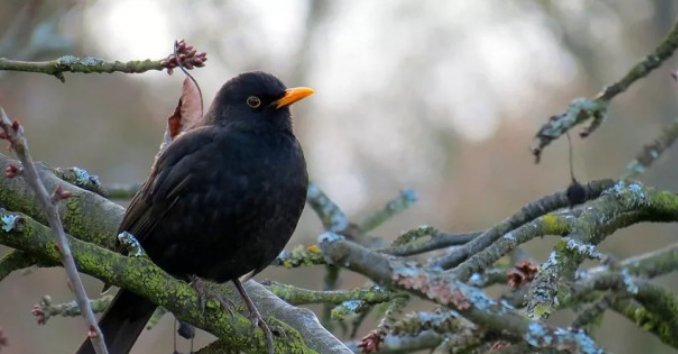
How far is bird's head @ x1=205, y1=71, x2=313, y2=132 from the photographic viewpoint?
5016 mm

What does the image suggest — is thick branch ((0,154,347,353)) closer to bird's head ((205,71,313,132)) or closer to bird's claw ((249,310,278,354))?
bird's claw ((249,310,278,354))

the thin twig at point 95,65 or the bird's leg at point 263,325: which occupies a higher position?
the thin twig at point 95,65

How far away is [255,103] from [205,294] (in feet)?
4.86

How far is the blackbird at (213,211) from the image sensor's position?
4.40 meters

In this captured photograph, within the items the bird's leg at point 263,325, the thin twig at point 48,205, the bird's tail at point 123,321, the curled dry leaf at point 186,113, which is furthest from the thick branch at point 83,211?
the thin twig at point 48,205

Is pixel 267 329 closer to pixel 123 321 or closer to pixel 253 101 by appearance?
pixel 123 321

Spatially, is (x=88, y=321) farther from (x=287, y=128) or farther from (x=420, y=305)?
(x=420, y=305)

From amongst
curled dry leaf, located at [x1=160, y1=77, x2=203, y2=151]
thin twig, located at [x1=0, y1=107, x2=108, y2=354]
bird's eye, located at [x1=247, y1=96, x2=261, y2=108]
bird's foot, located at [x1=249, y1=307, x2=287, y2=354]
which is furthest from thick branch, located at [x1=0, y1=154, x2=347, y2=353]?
thin twig, located at [x1=0, y1=107, x2=108, y2=354]

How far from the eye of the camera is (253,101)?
515 centimetres

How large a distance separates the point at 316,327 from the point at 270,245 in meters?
0.61

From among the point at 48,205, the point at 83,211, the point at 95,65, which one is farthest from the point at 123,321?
the point at 48,205

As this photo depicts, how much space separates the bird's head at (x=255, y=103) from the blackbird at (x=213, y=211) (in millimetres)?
199

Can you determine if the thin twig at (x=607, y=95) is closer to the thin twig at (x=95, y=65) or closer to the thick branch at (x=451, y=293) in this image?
the thin twig at (x=95, y=65)

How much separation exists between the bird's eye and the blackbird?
33 cm
